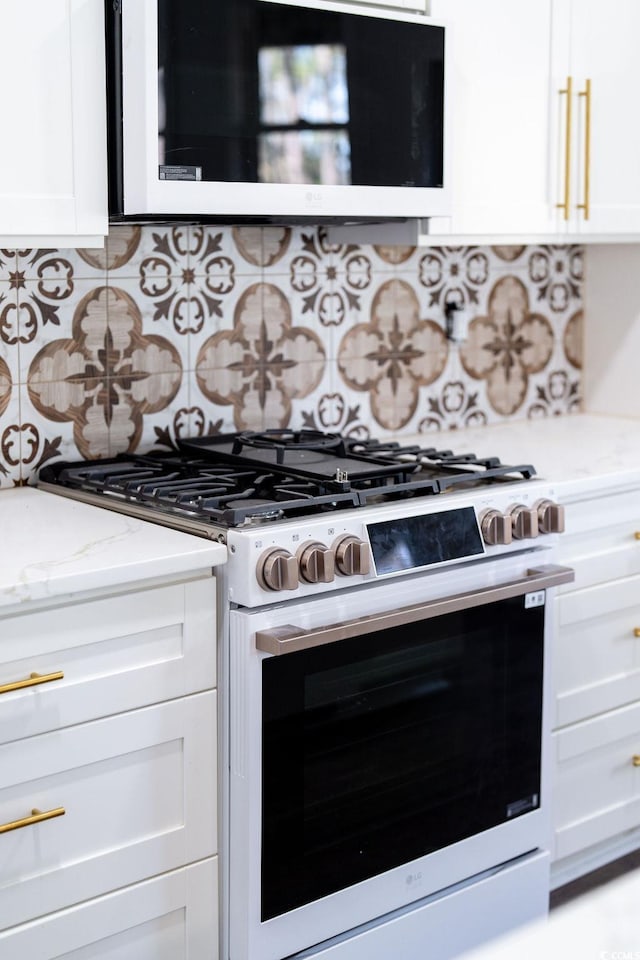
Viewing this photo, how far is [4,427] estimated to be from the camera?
2395 mm

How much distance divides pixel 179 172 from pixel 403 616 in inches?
33.2

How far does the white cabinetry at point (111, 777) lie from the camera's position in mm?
1803

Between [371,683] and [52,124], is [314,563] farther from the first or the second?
[52,124]

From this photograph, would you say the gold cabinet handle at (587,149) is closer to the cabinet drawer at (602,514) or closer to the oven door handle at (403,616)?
the cabinet drawer at (602,514)

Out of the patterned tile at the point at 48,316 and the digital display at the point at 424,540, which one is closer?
the digital display at the point at 424,540

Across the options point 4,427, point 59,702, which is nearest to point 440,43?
point 4,427

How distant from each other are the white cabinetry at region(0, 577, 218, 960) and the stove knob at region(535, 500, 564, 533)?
710 mm

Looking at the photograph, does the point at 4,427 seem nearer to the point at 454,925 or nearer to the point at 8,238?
the point at 8,238

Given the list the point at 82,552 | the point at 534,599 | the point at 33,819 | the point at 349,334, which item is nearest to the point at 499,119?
the point at 349,334

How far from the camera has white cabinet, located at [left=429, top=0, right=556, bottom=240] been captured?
2.64m

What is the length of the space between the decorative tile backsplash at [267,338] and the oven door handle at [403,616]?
0.75 meters

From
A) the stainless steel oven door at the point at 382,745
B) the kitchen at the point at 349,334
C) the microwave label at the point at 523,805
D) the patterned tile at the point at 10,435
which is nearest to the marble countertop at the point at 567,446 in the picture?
the kitchen at the point at 349,334

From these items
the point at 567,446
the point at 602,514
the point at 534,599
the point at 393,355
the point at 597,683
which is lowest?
the point at 597,683

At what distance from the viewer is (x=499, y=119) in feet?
8.95
